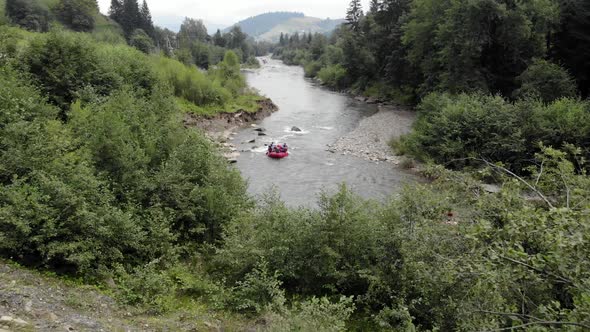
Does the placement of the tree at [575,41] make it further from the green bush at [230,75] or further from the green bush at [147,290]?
the green bush at [147,290]

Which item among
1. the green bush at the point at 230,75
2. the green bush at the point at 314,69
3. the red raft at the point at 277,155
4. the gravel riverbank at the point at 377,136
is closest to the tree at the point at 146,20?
the green bush at the point at 314,69

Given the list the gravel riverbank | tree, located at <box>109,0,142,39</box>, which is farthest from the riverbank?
tree, located at <box>109,0,142,39</box>

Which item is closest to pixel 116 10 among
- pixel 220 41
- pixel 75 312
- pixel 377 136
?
pixel 220 41

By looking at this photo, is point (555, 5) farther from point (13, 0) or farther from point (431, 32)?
point (13, 0)

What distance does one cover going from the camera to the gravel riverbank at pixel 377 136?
107ft

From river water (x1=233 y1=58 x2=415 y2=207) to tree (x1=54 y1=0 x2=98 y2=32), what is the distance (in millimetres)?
66493

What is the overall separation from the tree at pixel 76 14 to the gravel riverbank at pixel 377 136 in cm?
7765

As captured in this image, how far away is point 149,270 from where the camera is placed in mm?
11273

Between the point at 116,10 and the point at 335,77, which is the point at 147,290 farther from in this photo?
the point at 116,10

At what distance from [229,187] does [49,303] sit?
8.88 m

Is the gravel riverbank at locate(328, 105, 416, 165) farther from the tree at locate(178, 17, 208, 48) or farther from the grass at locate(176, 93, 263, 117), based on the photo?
the tree at locate(178, 17, 208, 48)

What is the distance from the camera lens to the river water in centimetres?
2459

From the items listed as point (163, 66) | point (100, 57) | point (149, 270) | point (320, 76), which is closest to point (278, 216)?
point (149, 270)

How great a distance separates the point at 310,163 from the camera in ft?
98.5
